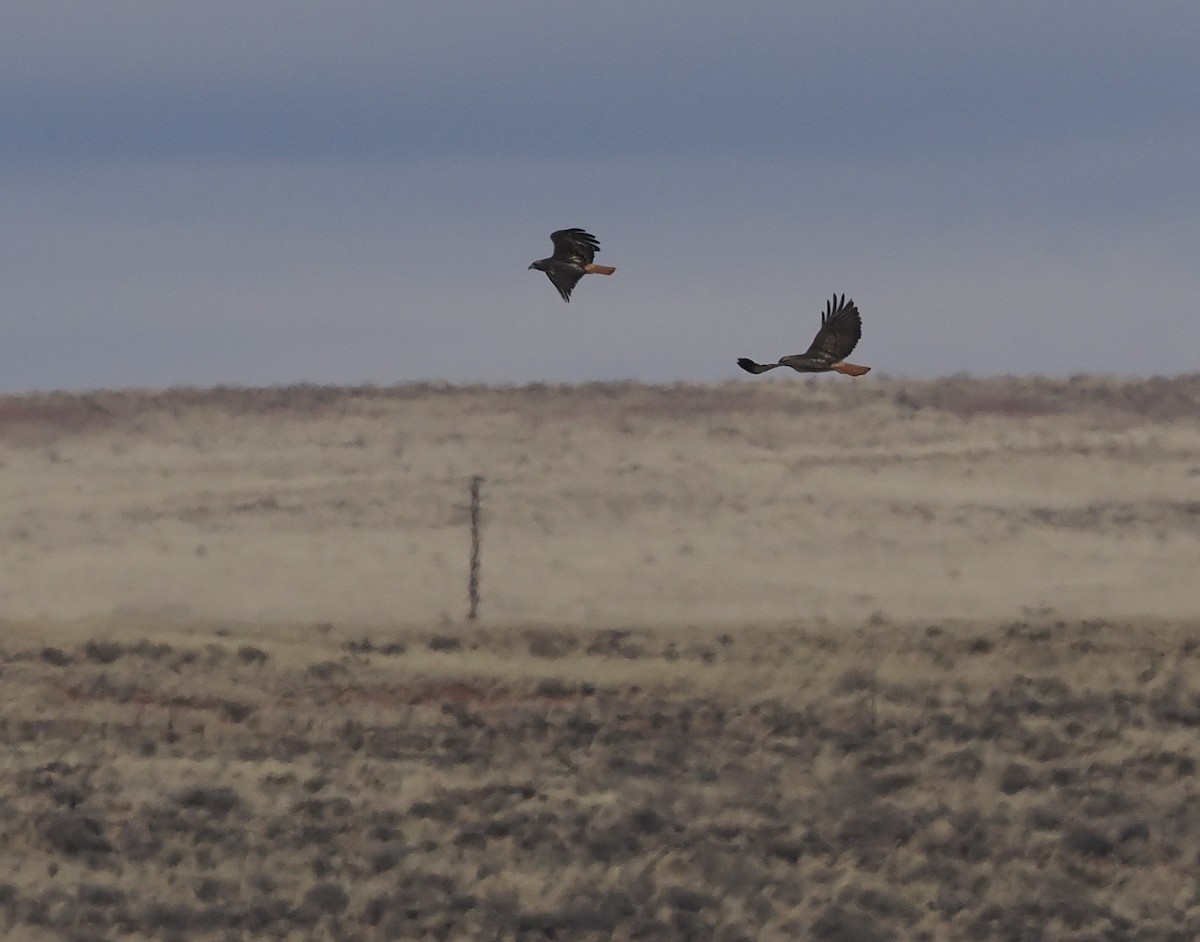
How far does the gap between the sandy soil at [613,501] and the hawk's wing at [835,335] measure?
62.5ft

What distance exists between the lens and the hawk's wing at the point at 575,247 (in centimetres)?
1122

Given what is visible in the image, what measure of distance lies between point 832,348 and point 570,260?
55.8 inches

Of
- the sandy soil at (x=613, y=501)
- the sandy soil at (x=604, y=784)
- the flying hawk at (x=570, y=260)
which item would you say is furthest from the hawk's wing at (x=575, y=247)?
the sandy soil at (x=613, y=501)

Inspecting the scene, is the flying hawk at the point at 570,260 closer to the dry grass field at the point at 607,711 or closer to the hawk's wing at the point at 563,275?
the hawk's wing at the point at 563,275

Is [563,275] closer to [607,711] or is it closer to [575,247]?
[575,247]

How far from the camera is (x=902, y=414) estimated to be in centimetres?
5706

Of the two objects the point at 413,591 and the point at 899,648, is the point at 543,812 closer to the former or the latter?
the point at 899,648

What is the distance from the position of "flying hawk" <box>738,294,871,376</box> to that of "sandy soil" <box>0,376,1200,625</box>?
19069 millimetres

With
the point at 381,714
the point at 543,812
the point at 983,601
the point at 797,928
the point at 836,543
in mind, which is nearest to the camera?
the point at 797,928

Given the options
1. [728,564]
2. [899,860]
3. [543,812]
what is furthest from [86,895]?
[728,564]

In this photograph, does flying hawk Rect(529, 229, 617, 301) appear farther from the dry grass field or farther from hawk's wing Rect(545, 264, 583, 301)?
the dry grass field

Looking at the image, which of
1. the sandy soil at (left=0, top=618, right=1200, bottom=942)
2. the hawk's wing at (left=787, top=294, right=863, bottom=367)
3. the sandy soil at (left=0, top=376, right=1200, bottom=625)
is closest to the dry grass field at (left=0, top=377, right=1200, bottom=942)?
the sandy soil at (left=0, top=618, right=1200, bottom=942)

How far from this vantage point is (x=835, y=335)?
419 inches

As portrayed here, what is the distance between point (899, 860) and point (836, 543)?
27.0 meters
